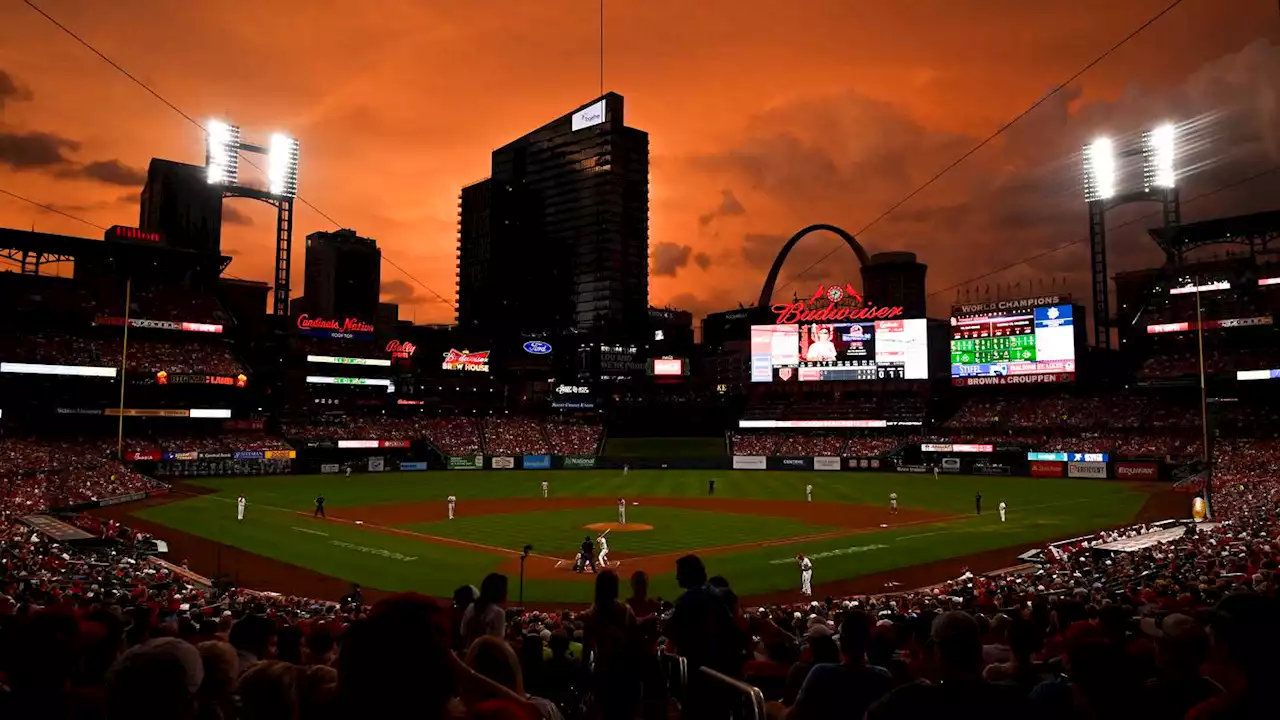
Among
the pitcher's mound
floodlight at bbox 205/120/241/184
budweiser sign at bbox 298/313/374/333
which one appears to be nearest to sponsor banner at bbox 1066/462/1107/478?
the pitcher's mound

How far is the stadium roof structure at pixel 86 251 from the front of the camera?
64.4 meters

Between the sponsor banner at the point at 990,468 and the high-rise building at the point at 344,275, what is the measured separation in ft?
435

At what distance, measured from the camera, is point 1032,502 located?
147ft

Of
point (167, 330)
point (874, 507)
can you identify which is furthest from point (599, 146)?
point (874, 507)

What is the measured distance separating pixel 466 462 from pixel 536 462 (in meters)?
6.72

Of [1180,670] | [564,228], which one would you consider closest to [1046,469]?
[1180,670]

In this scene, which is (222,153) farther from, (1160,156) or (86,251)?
(1160,156)

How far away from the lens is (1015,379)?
70.8 m

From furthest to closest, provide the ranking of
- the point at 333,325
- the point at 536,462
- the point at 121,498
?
the point at 333,325
the point at 536,462
the point at 121,498

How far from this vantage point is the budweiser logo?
9081 centimetres

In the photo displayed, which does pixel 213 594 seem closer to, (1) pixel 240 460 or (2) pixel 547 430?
(1) pixel 240 460

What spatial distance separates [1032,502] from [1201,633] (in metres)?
45.2

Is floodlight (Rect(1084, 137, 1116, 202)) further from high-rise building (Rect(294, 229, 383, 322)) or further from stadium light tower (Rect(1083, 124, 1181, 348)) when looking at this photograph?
high-rise building (Rect(294, 229, 383, 322))

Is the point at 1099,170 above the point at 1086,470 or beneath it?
above
